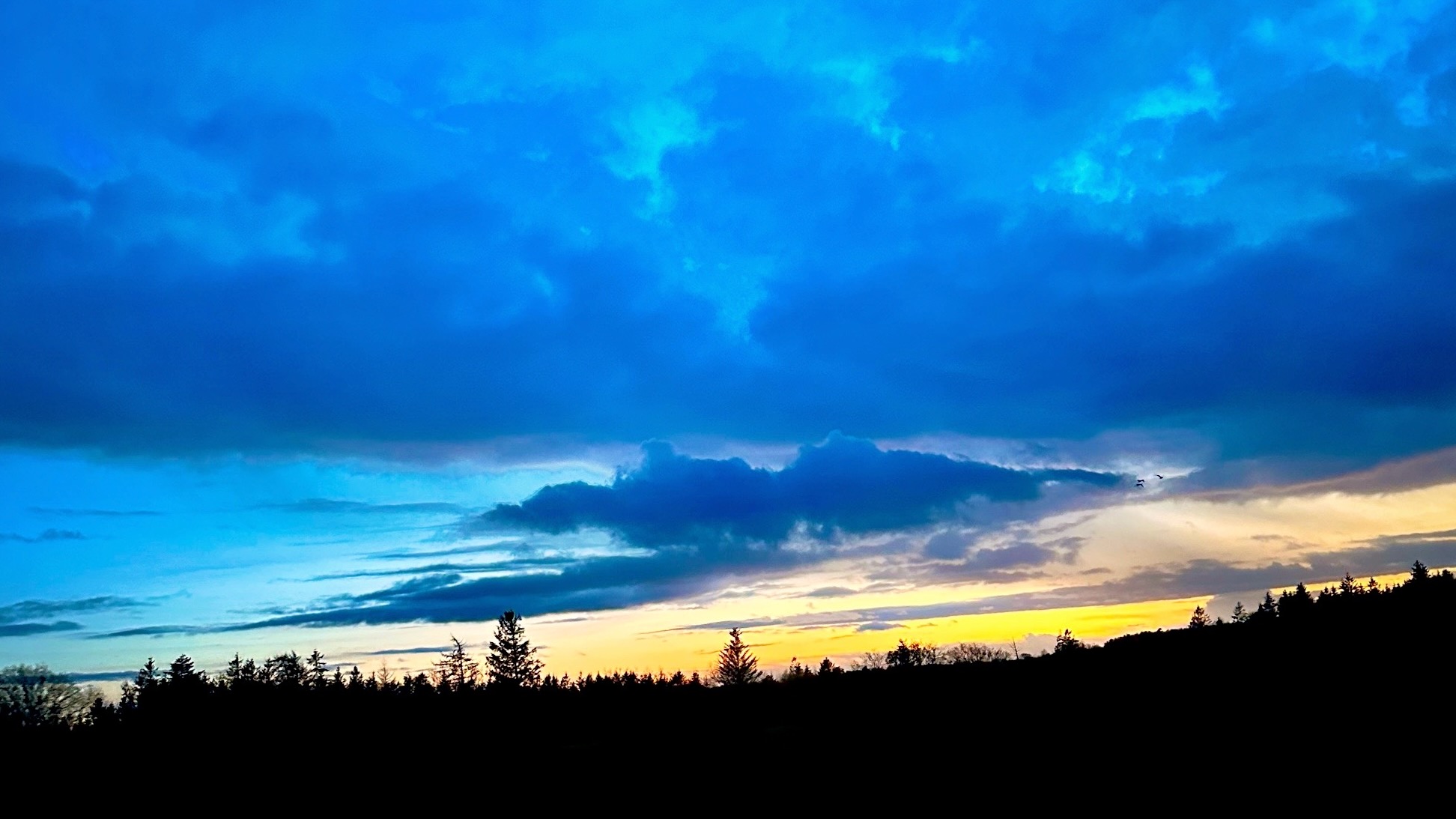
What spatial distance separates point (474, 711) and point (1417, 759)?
18117 mm

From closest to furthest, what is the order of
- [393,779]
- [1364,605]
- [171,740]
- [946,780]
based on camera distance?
[946,780] → [393,779] → [171,740] → [1364,605]

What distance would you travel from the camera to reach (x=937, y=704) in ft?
58.1

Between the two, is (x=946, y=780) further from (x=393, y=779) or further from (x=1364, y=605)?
(x=1364, y=605)

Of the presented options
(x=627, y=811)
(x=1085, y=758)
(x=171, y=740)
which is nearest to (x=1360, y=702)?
(x=1085, y=758)

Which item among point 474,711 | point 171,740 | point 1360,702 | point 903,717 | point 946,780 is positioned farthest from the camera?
point 474,711

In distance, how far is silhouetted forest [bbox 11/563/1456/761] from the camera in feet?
45.4

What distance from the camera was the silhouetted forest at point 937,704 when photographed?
1384cm

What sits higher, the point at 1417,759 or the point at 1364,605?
the point at 1364,605

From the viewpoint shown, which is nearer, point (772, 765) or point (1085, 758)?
point (1085, 758)

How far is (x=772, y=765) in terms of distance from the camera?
1409 centimetres

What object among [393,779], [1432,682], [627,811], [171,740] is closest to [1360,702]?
[1432,682]

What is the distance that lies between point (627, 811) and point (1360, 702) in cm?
1082

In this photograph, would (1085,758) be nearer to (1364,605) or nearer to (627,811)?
(627,811)

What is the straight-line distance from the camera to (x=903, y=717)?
1642 centimetres
